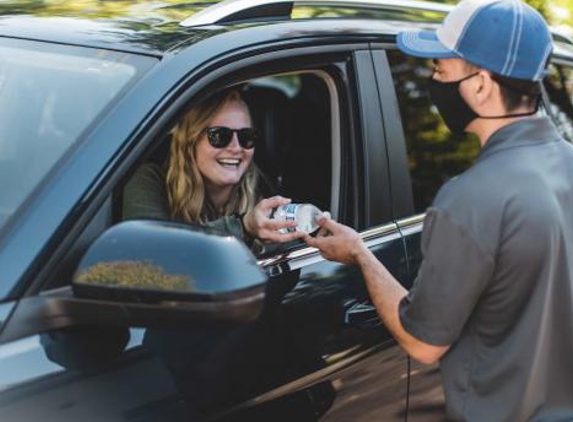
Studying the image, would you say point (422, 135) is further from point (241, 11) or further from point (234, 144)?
point (241, 11)

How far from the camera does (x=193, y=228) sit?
2.08m

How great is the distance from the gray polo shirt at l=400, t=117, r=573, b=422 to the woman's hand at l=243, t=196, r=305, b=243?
1.71 ft

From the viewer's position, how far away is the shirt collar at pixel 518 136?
233cm

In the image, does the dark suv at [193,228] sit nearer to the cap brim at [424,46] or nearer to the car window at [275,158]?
the car window at [275,158]

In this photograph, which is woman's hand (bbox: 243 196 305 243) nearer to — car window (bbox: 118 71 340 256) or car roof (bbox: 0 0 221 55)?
car window (bbox: 118 71 340 256)

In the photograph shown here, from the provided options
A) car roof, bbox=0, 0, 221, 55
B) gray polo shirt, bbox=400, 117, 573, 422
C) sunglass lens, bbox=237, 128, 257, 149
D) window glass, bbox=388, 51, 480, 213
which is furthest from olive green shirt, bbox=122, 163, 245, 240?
gray polo shirt, bbox=400, 117, 573, 422

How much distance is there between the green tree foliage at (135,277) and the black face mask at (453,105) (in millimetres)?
829

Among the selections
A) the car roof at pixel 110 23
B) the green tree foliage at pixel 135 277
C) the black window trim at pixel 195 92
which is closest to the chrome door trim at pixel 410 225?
the black window trim at pixel 195 92

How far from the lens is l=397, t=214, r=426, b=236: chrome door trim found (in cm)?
303

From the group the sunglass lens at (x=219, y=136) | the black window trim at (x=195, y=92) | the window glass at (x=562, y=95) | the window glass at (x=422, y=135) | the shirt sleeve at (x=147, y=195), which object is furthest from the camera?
the window glass at (x=562, y=95)

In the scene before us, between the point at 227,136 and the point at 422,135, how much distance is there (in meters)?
0.62

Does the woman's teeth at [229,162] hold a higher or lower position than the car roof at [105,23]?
lower

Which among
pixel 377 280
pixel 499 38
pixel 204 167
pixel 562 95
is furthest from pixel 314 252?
pixel 562 95

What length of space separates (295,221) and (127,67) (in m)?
0.64
